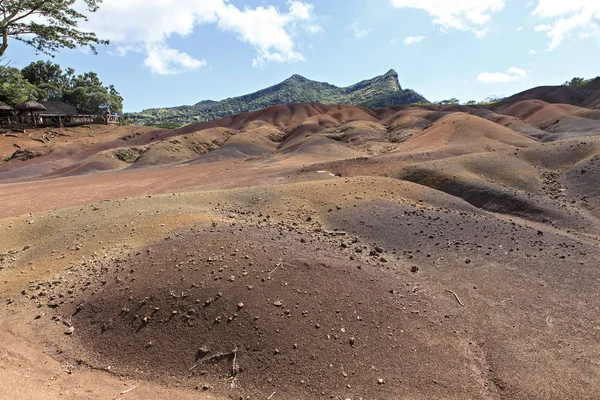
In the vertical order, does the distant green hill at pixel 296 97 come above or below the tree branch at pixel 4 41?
above

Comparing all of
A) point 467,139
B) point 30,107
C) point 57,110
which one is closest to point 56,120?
point 57,110

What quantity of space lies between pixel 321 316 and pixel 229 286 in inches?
53.1

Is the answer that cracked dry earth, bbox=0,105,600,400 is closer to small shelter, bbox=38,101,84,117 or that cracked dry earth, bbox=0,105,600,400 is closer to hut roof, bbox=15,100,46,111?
hut roof, bbox=15,100,46,111

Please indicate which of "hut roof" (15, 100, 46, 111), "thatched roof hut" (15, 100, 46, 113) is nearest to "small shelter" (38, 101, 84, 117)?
"thatched roof hut" (15, 100, 46, 113)

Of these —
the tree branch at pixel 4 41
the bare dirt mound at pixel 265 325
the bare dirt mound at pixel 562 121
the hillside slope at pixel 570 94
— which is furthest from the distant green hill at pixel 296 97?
the bare dirt mound at pixel 265 325

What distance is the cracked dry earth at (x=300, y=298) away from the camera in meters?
Result: 3.87

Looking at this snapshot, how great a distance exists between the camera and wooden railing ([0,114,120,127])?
3758cm

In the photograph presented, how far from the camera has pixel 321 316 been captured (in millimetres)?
4637

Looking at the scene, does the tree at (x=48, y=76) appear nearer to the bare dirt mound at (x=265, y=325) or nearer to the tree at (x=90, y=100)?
the tree at (x=90, y=100)

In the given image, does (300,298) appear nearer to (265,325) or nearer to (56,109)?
(265,325)

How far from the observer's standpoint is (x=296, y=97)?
10975 centimetres

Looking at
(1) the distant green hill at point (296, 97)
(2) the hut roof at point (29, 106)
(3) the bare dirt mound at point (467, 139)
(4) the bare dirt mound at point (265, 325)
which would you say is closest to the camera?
(4) the bare dirt mound at point (265, 325)

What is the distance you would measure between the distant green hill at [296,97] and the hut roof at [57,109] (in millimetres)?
42601

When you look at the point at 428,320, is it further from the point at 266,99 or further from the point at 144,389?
the point at 266,99
